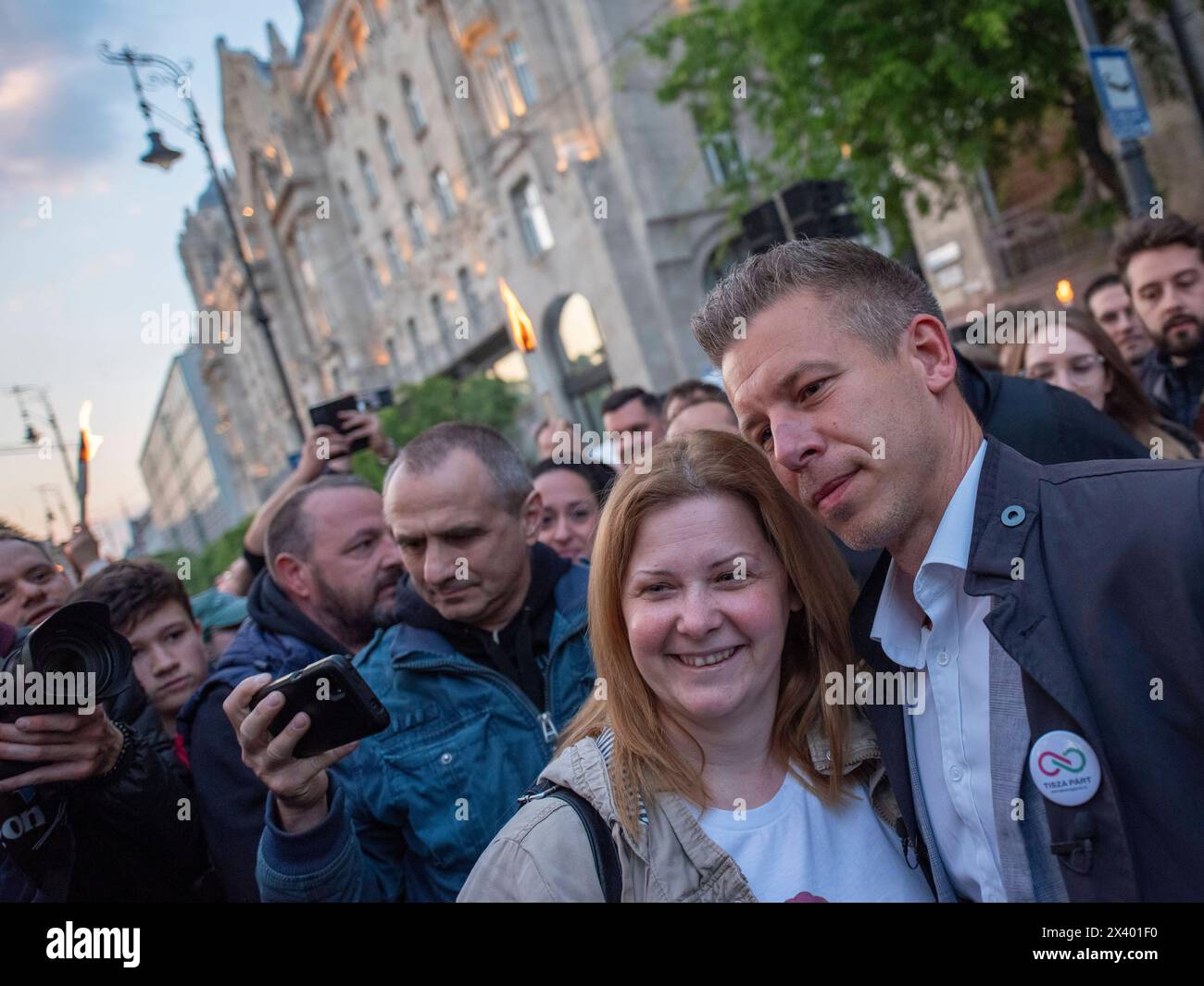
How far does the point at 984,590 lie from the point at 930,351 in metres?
0.51

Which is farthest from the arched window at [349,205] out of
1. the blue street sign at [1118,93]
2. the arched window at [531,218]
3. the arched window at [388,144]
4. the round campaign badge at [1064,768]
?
the round campaign badge at [1064,768]

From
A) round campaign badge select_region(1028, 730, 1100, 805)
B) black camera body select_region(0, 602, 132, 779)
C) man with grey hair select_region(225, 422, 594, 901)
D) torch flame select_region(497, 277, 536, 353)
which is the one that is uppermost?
torch flame select_region(497, 277, 536, 353)

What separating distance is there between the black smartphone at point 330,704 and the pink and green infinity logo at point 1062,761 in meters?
1.21

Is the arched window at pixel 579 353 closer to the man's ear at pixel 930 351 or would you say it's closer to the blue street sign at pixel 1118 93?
the blue street sign at pixel 1118 93

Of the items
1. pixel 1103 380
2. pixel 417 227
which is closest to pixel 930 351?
pixel 1103 380

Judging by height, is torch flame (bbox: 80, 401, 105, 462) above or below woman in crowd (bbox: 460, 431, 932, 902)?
above

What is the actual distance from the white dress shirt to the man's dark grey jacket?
14 cm

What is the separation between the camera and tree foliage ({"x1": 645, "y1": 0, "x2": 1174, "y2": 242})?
10.3 metres

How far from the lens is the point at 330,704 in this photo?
75.7 inches

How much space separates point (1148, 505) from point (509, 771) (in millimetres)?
1741

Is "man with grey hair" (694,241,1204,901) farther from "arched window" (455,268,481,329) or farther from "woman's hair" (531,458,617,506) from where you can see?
"arched window" (455,268,481,329)

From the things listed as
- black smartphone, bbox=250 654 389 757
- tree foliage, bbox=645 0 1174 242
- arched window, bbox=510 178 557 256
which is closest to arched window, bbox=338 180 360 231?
arched window, bbox=510 178 557 256

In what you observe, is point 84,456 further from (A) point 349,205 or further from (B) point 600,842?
(A) point 349,205
